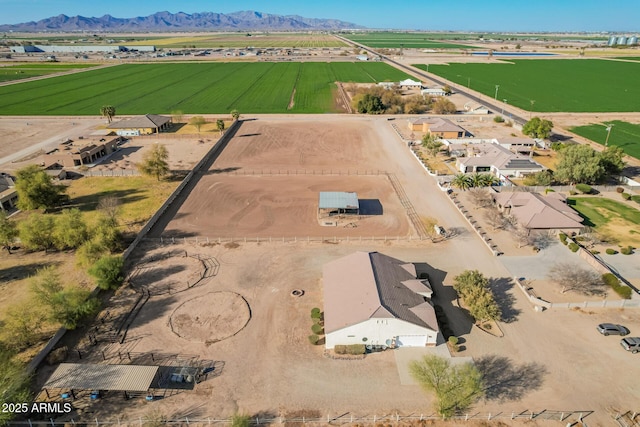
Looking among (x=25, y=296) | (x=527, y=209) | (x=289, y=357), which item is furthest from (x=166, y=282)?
(x=527, y=209)

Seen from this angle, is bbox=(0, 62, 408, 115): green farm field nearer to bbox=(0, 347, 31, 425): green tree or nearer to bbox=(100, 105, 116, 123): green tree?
bbox=(100, 105, 116, 123): green tree

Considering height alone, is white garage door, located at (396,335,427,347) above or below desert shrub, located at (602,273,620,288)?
below

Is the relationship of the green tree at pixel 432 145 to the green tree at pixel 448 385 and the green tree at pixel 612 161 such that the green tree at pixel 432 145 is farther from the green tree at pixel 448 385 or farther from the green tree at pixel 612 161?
the green tree at pixel 448 385

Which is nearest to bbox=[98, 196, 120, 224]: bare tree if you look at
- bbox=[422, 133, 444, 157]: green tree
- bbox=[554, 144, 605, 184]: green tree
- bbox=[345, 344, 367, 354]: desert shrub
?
bbox=[345, 344, 367, 354]: desert shrub

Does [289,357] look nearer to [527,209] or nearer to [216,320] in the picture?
[216,320]

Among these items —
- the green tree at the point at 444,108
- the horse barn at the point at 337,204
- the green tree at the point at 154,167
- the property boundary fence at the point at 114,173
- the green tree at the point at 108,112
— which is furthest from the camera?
the green tree at the point at 444,108

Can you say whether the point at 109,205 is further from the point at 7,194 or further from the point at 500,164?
the point at 500,164

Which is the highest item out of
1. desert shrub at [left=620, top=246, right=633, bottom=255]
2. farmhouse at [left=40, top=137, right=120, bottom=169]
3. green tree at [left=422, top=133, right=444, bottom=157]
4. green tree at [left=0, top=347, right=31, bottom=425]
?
green tree at [left=422, top=133, right=444, bottom=157]

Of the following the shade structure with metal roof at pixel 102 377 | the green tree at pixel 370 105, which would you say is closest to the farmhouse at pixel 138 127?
the green tree at pixel 370 105
